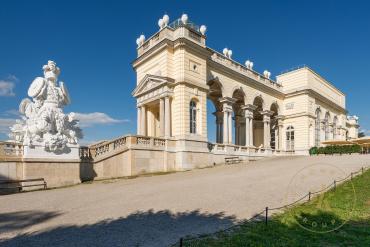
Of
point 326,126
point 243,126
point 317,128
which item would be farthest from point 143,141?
point 326,126

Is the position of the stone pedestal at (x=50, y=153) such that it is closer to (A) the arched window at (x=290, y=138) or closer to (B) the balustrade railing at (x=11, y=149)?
(B) the balustrade railing at (x=11, y=149)

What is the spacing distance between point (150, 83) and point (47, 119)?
1141 cm

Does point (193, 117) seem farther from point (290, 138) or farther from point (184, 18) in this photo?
point (290, 138)

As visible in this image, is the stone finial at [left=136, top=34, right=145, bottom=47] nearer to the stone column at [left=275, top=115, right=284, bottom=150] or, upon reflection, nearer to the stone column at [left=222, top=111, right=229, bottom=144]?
the stone column at [left=222, top=111, right=229, bottom=144]

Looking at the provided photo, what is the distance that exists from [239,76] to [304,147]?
13435mm

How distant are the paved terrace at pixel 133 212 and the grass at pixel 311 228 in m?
0.66

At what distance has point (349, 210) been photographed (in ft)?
27.8

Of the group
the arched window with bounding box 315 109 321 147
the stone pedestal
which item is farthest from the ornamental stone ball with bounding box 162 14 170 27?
the arched window with bounding box 315 109 321 147

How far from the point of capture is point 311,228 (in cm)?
684

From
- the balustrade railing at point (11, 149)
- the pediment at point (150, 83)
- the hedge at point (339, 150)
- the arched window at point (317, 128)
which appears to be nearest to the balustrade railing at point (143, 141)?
the pediment at point (150, 83)

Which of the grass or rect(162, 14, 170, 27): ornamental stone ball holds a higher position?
rect(162, 14, 170, 27): ornamental stone ball

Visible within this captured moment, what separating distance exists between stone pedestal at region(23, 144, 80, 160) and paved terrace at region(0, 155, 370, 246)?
3413 millimetres

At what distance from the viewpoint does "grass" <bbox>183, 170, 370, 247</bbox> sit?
5.80 meters

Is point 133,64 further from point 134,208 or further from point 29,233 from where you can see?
point 29,233
